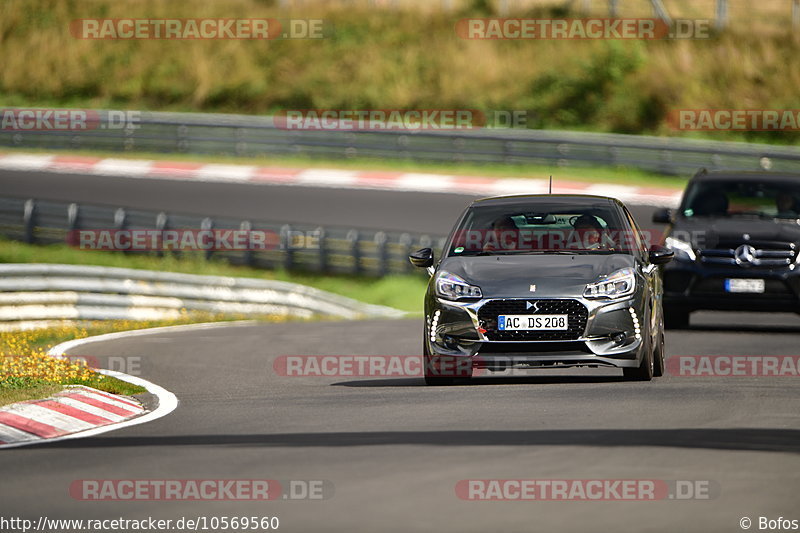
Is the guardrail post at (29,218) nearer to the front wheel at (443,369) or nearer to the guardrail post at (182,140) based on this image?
the guardrail post at (182,140)

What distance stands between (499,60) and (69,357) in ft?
100

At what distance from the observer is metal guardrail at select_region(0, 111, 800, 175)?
33.6 metres

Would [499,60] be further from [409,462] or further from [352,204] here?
[409,462]

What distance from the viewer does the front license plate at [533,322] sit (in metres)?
11.5

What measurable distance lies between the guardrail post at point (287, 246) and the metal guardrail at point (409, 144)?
8387mm

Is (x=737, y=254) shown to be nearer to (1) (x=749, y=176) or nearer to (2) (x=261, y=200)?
(1) (x=749, y=176)

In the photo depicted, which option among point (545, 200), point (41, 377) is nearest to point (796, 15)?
point (545, 200)

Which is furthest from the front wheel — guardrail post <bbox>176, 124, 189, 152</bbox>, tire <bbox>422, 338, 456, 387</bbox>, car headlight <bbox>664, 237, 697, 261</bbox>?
guardrail post <bbox>176, 124, 189, 152</bbox>

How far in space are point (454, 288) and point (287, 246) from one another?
56.5 feet

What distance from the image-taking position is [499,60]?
1746 inches

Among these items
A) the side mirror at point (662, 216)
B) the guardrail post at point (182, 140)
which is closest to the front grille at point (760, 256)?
the side mirror at point (662, 216)

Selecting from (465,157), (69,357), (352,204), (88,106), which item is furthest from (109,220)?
(88,106)

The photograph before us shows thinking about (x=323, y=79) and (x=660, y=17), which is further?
(x=323, y=79)

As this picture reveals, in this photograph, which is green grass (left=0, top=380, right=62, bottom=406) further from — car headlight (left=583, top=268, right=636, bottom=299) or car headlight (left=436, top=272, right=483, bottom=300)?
car headlight (left=583, top=268, right=636, bottom=299)
